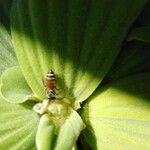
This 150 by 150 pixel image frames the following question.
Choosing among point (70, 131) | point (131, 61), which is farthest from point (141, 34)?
point (70, 131)

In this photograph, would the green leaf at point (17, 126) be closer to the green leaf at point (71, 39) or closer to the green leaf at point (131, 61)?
the green leaf at point (71, 39)

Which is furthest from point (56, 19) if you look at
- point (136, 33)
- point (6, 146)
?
point (6, 146)

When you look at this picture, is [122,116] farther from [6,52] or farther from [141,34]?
[6,52]

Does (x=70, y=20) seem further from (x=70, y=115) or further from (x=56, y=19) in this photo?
(x=70, y=115)

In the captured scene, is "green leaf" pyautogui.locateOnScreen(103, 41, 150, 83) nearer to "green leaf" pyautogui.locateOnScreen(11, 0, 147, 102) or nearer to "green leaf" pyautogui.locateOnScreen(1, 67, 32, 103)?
"green leaf" pyautogui.locateOnScreen(11, 0, 147, 102)

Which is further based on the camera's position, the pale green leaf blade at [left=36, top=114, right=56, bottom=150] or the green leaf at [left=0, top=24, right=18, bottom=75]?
the green leaf at [left=0, top=24, right=18, bottom=75]

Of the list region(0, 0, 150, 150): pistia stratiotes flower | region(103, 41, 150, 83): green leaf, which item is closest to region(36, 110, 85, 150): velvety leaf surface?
region(0, 0, 150, 150): pistia stratiotes flower

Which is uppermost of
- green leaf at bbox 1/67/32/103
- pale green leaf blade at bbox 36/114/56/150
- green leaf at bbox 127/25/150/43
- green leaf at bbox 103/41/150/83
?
green leaf at bbox 127/25/150/43
